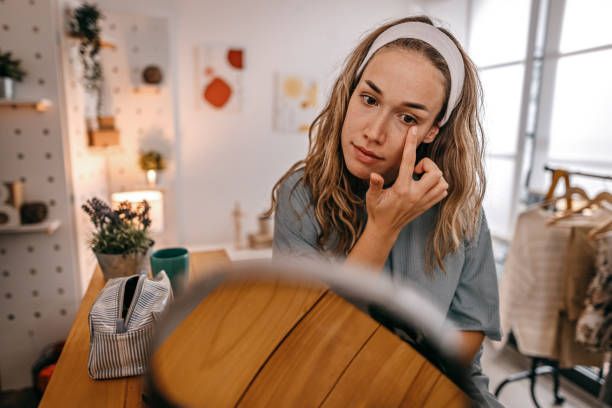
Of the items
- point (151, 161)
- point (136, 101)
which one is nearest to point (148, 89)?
point (136, 101)

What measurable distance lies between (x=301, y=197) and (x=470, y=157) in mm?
340

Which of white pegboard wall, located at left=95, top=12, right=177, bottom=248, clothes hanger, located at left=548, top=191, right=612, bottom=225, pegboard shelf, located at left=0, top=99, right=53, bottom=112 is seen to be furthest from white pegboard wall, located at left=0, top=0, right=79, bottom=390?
clothes hanger, located at left=548, top=191, right=612, bottom=225

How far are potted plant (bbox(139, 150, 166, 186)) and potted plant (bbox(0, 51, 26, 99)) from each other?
3.01ft

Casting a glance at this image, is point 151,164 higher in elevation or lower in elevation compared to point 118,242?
higher

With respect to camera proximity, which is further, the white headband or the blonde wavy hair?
→ the blonde wavy hair

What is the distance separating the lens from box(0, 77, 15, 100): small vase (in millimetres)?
1487

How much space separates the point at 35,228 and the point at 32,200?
6.0 inches

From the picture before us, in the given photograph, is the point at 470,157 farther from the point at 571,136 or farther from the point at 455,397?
the point at 571,136

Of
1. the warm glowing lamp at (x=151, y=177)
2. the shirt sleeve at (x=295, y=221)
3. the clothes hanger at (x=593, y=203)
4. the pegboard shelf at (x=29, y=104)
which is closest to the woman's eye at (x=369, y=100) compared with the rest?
the shirt sleeve at (x=295, y=221)

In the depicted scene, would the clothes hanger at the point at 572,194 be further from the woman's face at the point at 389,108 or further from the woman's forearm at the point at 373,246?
the woman's forearm at the point at 373,246

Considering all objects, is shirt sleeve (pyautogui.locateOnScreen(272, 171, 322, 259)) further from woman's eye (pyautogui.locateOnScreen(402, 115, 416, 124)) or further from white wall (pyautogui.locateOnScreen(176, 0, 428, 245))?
white wall (pyautogui.locateOnScreen(176, 0, 428, 245))

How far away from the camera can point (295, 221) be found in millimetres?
712

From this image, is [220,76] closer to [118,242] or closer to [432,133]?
[118,242]

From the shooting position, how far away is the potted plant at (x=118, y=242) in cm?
103
